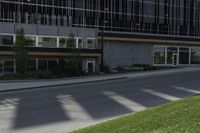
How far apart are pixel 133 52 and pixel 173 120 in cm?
4055

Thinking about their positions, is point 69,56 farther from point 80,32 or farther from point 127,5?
point 127,5

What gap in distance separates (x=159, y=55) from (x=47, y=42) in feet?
58.6

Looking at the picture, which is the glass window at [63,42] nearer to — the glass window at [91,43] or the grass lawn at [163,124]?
the glass window at [91,43]

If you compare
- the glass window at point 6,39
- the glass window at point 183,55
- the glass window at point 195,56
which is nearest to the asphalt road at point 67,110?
the glass window at point 6,39

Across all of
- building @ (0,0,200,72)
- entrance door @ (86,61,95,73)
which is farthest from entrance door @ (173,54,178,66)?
entrance door @ (86,61,95,73)

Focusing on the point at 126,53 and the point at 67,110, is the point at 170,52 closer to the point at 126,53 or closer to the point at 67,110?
the point at 126,53

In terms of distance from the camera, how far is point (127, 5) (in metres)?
55.1

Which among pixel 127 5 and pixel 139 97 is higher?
pixel 127 5

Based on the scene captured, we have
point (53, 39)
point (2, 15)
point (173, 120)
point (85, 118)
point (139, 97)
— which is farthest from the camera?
point (2, 15)

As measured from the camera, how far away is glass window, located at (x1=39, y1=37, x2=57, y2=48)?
1612 inches

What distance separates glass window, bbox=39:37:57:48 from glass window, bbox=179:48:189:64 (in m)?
21.2

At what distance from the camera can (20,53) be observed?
36.1 meters

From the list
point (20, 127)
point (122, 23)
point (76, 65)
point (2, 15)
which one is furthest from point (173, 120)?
point (122, 23)

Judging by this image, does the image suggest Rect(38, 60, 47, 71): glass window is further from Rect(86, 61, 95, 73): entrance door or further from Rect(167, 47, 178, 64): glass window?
Rect(167, 47, 178, 64): glass window
